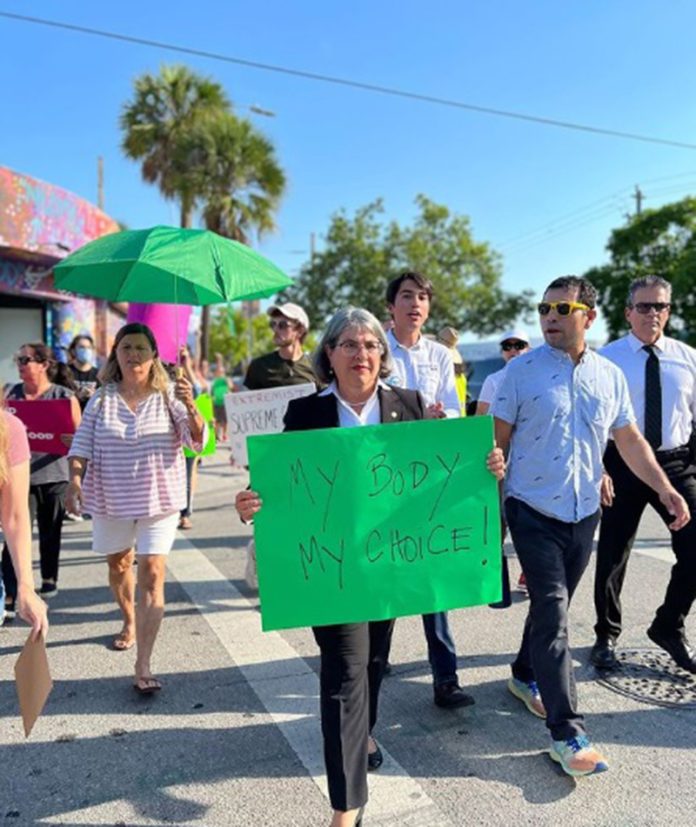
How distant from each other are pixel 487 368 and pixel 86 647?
15.4 m

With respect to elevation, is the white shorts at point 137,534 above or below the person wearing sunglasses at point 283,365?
below

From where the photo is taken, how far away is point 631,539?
4.01 m

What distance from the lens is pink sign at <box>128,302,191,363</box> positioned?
18.3ft

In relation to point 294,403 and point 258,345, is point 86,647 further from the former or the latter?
point 258,345

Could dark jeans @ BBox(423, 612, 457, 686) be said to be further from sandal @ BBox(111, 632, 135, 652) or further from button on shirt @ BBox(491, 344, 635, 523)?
sandal @ BBox(111, 632, 135, 652)

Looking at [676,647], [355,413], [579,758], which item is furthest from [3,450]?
[676,647]

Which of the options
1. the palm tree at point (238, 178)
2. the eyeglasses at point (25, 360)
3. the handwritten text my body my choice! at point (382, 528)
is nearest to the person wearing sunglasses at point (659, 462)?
the handwritten text my body my choice! at point (382, 528)

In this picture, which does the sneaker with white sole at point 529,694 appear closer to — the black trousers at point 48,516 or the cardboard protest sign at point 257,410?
the cardboard protest sign at point 257,410

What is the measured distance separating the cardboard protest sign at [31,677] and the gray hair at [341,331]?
4.62 ft

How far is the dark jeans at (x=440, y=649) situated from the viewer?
136 inches

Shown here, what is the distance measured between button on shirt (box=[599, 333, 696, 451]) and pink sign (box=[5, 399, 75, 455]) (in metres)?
3.88

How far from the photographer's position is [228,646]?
4.36 m

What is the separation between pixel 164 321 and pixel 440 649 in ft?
12.2

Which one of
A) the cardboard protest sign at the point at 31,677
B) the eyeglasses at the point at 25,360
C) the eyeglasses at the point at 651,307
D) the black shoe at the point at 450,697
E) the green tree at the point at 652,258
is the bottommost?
the black shoe at the point at 450,697
